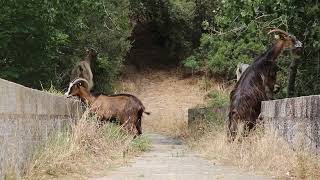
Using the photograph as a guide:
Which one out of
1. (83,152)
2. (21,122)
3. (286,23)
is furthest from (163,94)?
(21,122)

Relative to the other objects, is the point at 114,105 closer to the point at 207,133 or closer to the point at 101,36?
the point at 207,133

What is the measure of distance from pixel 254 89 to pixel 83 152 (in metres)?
4.14

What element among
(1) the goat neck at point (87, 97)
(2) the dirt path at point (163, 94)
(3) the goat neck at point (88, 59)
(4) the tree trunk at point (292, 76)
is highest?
(3) the goat neck at point (88, 59)

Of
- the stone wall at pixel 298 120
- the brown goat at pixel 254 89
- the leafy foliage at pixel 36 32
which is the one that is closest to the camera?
the stone wall at pixel 298 120

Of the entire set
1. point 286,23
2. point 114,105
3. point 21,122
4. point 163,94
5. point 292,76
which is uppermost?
point 286,23

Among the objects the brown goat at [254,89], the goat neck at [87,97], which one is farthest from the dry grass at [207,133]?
the goat neck at [87,97]

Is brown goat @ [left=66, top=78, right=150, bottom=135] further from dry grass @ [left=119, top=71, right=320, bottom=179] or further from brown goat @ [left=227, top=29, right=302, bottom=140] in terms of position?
brown goat @ [left=227, top=29, right=302, bottom=140]

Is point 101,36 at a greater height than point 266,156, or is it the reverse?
point 101,36

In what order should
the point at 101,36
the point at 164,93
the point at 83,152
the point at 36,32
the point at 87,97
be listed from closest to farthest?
the point at 83,152, the point at 87,97, the point at 36,32, the point at 101,36, the point at 164,93

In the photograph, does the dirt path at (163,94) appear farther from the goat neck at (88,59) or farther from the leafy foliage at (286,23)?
the leafy foliage at (286,23)

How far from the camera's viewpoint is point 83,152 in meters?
9.95

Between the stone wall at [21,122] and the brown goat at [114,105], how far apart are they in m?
5.81

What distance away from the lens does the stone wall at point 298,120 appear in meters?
8.06

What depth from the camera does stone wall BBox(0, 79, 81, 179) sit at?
20.3 feet
